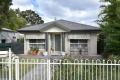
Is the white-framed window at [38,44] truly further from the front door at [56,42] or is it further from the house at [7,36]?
the house at [7,36]

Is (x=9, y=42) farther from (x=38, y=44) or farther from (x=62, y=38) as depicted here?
(x=62, y=38)

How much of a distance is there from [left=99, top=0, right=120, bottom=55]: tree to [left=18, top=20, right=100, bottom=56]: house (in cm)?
1066

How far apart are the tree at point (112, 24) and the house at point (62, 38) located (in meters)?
10.7

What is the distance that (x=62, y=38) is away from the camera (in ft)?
107

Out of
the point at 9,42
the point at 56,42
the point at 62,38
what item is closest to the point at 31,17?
the point at 9,42

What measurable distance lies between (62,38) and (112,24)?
1431cm

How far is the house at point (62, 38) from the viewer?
31953 mm

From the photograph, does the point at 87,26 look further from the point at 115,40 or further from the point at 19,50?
the point at 115,40

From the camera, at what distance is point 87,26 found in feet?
108

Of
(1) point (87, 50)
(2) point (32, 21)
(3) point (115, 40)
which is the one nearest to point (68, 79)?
(3) point (115, 40)

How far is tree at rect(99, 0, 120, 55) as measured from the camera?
18.5 m

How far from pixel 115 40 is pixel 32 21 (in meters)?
77.9

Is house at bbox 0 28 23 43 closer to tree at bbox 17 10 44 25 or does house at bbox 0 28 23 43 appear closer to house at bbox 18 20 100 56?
house at bbox 18 20 100 56

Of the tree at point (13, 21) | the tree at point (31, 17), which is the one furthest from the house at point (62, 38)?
the tree at point (31, 17)
